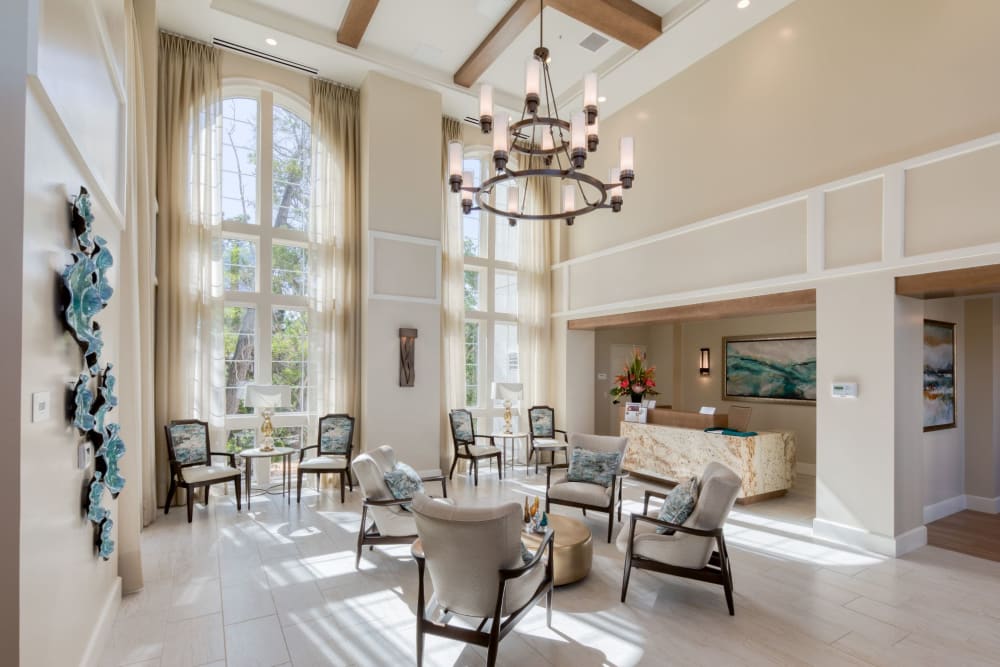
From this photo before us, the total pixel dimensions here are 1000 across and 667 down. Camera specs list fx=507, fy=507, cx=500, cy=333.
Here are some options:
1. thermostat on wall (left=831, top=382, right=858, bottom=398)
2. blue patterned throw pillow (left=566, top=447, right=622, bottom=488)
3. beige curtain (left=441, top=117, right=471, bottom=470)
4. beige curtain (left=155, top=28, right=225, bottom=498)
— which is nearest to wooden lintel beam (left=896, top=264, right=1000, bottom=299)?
thermostat on wall (left=831, top=382, right=858, bottom=398)

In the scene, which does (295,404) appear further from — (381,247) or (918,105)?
(918,105)

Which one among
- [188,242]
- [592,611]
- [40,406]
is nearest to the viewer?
[40,406]

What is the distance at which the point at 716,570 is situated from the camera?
348 cm

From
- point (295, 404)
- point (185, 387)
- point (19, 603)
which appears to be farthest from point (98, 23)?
point (295, 404)

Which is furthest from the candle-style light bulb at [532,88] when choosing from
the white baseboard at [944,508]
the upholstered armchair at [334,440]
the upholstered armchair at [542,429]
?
the white baseboard at [944,508]

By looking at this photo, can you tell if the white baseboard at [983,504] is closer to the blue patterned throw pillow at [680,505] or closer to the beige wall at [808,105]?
the beige wall at [808,105]

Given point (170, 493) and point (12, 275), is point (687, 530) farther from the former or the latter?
point (170, 493)

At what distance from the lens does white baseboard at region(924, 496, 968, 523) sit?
5.36 m

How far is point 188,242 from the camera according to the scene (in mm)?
5914

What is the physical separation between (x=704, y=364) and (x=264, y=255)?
757cm

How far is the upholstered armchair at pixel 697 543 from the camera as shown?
3.39 m

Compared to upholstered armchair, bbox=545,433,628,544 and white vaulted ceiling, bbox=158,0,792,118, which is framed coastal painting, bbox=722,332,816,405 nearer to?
upholstered armchair, bbox=545,433,628,544

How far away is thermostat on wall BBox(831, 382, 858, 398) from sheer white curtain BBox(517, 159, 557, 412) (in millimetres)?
4545

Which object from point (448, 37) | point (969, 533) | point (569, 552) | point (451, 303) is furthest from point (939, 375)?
point (448, 37)
